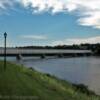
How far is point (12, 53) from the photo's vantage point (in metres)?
120

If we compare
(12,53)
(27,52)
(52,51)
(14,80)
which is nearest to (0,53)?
(12,53)

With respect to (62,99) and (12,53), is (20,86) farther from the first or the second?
(12,53)

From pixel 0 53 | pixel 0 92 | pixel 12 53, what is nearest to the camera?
pixel 0 92

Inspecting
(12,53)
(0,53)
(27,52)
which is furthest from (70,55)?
(0,53)

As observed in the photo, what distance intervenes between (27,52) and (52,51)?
25.0m

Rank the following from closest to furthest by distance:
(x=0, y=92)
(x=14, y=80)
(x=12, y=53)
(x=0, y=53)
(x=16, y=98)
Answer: (x=16, y=98) < (x=0, y=92) < (x=14, y=80) < (x=0, y=53) < (x=12, y=53)

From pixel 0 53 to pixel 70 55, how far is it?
102 meters

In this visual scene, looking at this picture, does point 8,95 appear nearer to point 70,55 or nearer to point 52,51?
point 52,51

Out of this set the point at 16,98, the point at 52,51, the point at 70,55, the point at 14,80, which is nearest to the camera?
the point at 16,98

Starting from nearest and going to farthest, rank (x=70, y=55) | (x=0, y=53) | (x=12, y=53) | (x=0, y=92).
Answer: (x=0, y=92) → (x=0, y=53) → (x=12, y=53) → (x=70, y=55)

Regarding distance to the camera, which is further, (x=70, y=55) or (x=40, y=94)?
(x=70, y=55)

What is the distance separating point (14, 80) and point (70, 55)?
177842 mm

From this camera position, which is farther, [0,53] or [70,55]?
[70,55]

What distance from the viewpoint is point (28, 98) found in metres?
14.2
